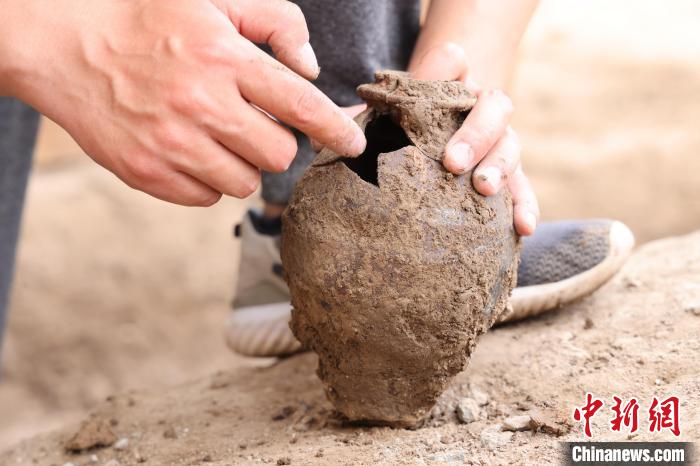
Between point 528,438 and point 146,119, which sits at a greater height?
point 146,119

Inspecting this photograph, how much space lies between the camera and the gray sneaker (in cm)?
257

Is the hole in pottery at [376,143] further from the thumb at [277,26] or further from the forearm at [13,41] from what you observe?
the forearm at [13,41]

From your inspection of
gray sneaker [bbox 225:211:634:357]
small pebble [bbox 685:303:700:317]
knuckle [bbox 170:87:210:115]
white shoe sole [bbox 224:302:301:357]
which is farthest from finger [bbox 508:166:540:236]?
white shoe sole [bbox 224:302:301:357]

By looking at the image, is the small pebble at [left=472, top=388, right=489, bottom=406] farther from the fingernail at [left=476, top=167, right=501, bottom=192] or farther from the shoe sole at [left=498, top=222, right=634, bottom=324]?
the fingernail at [left=476, top=167, right=501, bottom=192]

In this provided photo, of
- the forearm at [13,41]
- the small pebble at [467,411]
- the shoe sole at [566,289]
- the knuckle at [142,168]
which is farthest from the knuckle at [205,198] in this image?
the shoe sole at [566,289]

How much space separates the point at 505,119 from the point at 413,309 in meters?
0.53

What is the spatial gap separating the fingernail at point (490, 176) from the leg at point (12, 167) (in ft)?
6.11

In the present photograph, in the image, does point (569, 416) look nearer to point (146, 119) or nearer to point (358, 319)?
point (358, 319)

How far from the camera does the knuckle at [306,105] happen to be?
5.41 feet

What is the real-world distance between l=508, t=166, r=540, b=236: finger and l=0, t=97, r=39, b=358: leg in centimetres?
185

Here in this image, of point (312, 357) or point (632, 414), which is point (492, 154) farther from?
point (312, 357)

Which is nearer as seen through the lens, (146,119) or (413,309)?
(146,119)

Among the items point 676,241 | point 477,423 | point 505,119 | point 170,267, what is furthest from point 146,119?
point 170,267

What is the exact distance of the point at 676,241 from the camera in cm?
324
